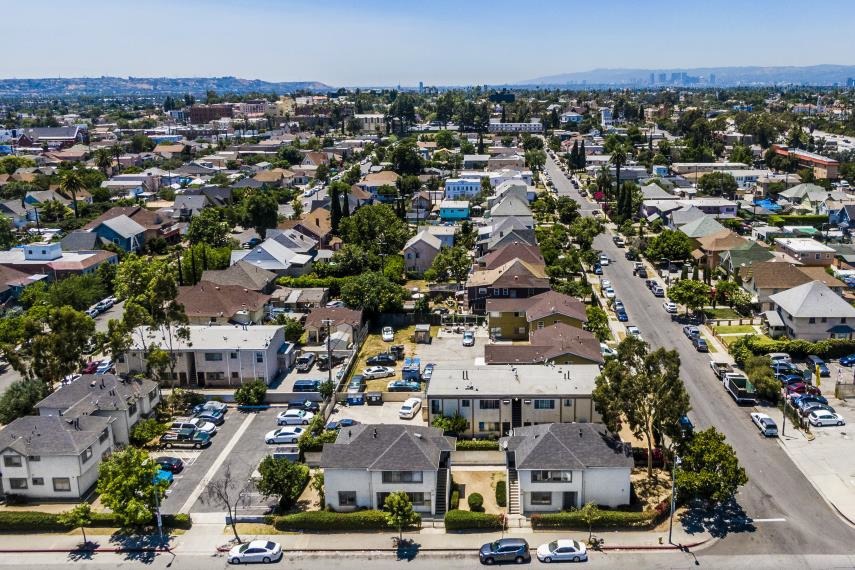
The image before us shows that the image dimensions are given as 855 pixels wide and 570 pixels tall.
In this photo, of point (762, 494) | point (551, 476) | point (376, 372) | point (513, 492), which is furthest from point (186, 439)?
point (762, 494)

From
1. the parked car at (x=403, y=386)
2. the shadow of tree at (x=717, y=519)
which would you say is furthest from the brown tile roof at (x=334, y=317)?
the shadow of tree at (x=717, y=519)

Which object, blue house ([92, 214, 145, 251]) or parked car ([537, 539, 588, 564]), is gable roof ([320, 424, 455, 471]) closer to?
parked car ([537, 539, 588, 564])

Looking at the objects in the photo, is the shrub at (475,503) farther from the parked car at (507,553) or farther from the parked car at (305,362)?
the parked car at (305,362)

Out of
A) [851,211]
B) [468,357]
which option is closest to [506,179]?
[851,211]

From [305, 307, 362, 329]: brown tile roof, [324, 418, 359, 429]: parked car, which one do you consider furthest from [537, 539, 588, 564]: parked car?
[305, 307, 362, 329]: brown tile roof

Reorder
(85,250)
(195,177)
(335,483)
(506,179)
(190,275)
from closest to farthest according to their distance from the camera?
(335,483), (190,275), (85,250), (506,179), (195,177)

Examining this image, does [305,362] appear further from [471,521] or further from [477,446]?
[471,521]

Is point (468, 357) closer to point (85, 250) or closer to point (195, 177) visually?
point (85, 250)
